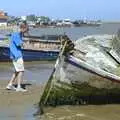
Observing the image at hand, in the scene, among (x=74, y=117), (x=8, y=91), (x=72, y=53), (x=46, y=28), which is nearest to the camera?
(x=74, y=117)

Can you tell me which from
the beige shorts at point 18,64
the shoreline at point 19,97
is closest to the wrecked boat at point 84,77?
the shoreline at point 19,97

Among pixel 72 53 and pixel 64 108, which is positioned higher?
pixel 72 53

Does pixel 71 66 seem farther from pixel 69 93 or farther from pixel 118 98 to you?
pixel 118 98

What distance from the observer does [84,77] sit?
991 centimetres

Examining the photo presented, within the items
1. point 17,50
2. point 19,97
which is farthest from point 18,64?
point 19,97

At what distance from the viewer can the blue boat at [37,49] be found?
23203mm

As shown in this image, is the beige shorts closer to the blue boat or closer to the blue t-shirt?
the blue t-shirt

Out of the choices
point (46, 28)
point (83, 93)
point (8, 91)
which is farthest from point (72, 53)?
point (46, 28)

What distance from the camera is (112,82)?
32.3 ft

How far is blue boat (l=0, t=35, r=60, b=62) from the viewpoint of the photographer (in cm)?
2320

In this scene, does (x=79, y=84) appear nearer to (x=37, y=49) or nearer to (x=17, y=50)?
(x=17, y=50)

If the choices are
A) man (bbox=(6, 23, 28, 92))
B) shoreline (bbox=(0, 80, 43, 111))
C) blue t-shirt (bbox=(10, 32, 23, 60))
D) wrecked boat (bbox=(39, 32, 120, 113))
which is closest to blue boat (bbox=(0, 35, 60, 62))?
shoreline (bbox=(0, 80, 43, 111))

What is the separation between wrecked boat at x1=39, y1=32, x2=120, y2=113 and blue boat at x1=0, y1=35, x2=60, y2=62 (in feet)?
43.0

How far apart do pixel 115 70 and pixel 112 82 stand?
0.27m
